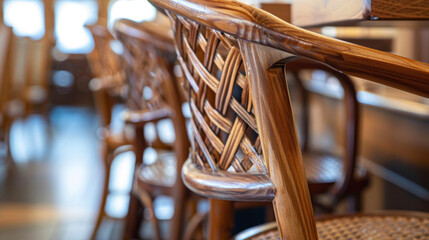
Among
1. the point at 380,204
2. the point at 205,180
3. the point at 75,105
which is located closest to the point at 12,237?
the point at 380,204

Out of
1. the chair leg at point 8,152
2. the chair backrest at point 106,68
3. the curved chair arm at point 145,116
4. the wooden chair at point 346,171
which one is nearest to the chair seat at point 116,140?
the chair backrest at point 106,68

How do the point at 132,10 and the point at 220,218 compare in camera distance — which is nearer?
the point at 220,218

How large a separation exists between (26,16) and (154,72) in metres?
7.80

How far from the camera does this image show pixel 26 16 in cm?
816

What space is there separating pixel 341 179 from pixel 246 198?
2.08 ft

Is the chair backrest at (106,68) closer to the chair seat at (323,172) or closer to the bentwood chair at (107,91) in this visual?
the bentwood chair at (107,91)

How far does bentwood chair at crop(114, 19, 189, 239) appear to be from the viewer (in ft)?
3.39

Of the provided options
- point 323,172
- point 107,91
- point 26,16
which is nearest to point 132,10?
point 26,16

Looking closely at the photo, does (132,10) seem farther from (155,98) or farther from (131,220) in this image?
(155,98)

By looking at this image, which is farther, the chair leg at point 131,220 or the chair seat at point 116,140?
the chair seat at point 116,140

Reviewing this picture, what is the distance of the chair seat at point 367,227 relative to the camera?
0.70 m

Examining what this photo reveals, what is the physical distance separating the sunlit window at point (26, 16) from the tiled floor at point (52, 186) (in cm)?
344

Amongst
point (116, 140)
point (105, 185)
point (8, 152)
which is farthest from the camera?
point (8, 152)

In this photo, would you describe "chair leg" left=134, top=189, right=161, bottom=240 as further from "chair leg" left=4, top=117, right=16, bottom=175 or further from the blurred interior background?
"chair leg" left=4, top=117, right=16, bottom=175
